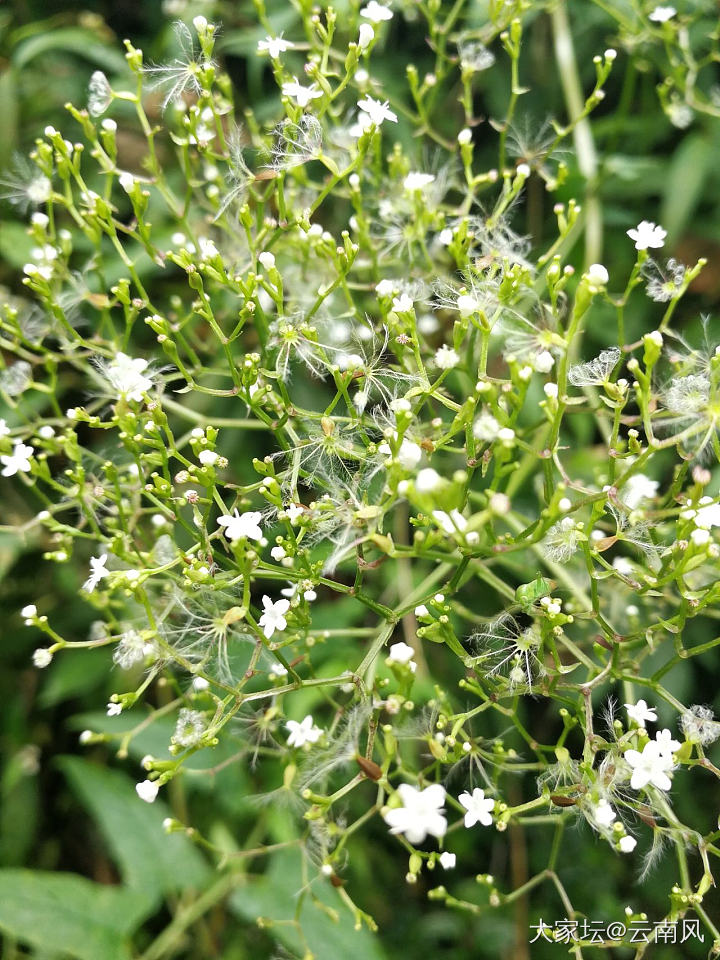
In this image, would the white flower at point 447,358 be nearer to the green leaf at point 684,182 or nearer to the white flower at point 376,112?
the white flower at point 376,112

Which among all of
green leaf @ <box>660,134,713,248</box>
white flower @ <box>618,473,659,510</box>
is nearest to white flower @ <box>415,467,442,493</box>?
white flower @ <box>618,473,659,510</box>

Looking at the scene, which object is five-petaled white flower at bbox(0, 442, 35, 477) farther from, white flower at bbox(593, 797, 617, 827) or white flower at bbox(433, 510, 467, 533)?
white flower at bbox(593, 797, 617, 827)

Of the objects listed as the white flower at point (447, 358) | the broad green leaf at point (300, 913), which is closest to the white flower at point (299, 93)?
the white flower at point (447, 358)

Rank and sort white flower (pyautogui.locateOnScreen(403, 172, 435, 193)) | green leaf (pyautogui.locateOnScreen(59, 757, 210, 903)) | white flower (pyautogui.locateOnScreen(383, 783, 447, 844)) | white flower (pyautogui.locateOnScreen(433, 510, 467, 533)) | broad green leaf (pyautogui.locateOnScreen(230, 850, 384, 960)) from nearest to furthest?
white flower (pyautogui.locateOnScreen(383, 783, 447, 844)) < white flower (pyautogui.locateOnScreen(433, 510, 467, 533)) < white flower (pyautogui.locateOnScreen(403, 172, 435, 193)) < broad green leaf (pyautogui.locateOnScreen(230, 850, 384, 960)) < green leaf (pyautogui.locateOnScreen(59, 757, 210, 903))

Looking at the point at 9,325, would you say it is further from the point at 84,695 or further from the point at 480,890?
the point at 480,890

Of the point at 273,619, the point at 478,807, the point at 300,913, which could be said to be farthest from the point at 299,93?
the point at 300,913
